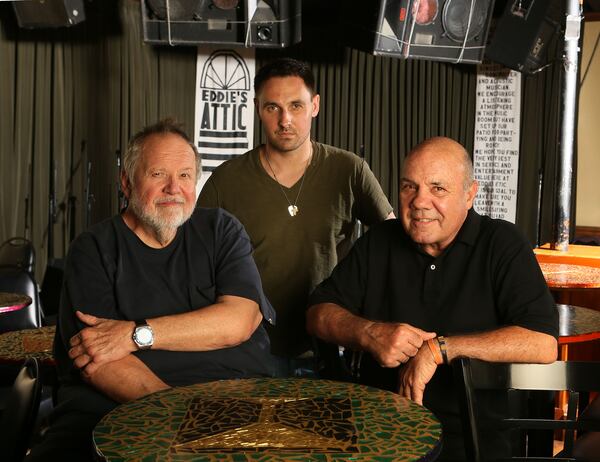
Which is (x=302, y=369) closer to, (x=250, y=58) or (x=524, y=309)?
(x=524, y=309)

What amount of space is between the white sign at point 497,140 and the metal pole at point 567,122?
204cm

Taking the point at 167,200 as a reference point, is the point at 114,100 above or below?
above

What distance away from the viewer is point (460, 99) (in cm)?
735

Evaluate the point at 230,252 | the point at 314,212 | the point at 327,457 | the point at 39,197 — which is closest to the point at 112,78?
the point at 39,197

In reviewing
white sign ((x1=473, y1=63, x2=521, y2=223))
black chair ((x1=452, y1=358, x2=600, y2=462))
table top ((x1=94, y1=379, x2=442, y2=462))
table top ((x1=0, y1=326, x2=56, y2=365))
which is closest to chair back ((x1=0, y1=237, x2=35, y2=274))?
table top ((x1=0, y1=326, x2=56, y2=365))

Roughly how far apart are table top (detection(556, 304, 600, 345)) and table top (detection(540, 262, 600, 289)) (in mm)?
499

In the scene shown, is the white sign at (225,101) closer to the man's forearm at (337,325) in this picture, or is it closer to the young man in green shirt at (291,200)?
the young man in green shirt at (291,200)

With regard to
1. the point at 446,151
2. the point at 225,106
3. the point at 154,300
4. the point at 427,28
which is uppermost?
the point at 427,28

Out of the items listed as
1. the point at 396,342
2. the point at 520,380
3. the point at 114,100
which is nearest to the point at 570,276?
the point at 396,342

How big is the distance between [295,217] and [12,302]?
1.19 meters

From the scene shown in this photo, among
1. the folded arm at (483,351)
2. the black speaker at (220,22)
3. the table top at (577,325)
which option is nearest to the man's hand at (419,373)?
the folded arm at (483,351)

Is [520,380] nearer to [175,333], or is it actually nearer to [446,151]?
[446,151]

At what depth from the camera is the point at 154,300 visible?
228 centimetres

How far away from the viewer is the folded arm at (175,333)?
2.12 meters
